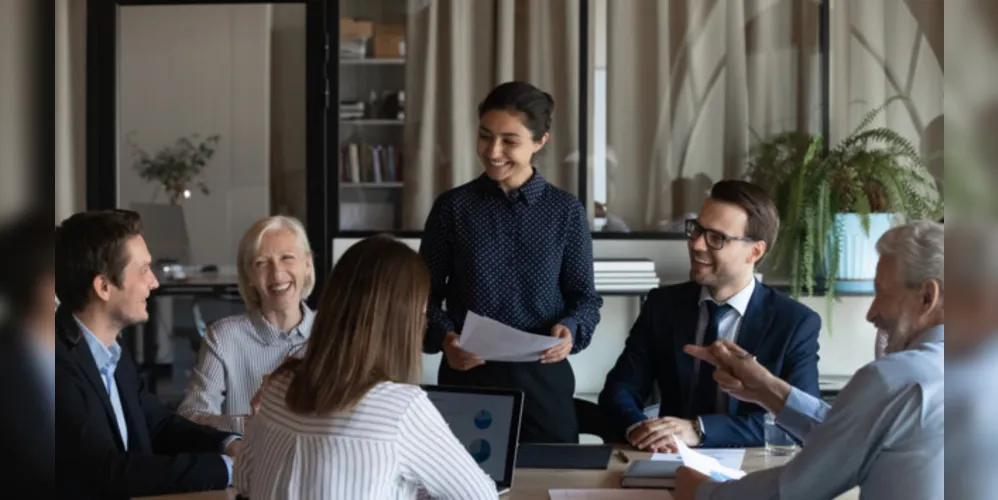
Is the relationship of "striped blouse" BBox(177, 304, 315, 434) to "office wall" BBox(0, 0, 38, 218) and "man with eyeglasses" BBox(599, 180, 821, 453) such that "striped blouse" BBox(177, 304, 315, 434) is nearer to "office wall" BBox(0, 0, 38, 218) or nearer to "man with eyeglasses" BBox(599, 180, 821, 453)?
"man with eyeglasses" BBox(599, 180, 821, 453)

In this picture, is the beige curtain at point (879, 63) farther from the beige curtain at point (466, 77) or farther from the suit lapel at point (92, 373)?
the suit lapel at point (92, 373)

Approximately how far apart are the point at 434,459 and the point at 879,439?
691mm

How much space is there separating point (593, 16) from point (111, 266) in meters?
3.69

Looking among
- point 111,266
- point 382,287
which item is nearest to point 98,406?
point 111,266

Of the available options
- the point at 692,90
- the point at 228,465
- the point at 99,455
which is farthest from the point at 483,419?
the point at 692,90

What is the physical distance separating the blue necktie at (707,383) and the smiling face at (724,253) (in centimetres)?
7

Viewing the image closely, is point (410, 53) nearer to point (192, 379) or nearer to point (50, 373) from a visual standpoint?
point (192, 379)

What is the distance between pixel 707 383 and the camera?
2.85 meters

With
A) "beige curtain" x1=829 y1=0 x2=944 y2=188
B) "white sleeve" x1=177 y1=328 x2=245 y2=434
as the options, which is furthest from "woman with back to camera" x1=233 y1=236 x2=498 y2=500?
"beige curtain" x1=829 y1=0 x2=944 y2=188

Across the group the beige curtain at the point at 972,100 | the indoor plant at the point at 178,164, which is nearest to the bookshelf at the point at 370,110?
the indoor plant at the point at 178,164

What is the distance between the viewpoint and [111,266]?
2168mm

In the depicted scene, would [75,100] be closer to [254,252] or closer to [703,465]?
[254,252]

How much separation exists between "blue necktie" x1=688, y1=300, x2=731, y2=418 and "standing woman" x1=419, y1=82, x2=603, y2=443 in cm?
33

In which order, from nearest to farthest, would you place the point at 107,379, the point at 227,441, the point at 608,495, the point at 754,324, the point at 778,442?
1. the point at 608,495
2. the point at 107,379
3. the point at 227,441
4. the point at 778,442
5. the point at 754,324
